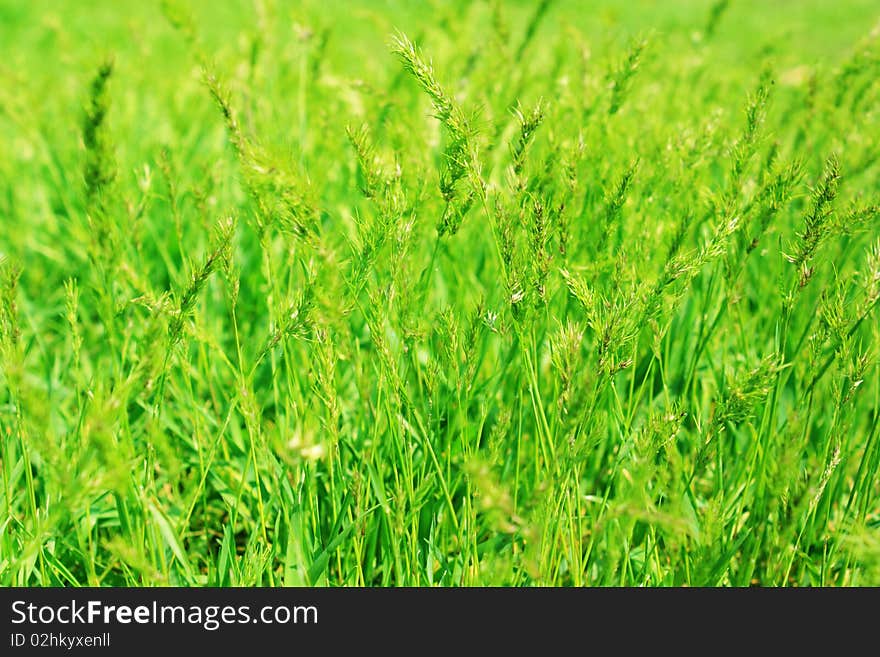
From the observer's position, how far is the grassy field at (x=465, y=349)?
1157 millimetres

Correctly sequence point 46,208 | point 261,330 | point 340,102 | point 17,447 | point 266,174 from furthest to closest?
point 340,102 < point 46,208 < point 261,330 < point 17,447 < point 266,174

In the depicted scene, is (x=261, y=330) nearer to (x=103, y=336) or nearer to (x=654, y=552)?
(x=103, y=336)

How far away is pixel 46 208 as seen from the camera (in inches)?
104

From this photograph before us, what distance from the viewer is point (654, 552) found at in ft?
4.68

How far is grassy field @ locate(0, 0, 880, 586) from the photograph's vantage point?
1.16 meters

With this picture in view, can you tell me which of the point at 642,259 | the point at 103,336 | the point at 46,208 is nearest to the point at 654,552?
the point at 642,259

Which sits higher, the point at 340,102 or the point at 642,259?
the point at 340,102

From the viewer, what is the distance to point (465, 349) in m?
1.27

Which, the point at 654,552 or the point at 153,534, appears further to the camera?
the point at 654,552
